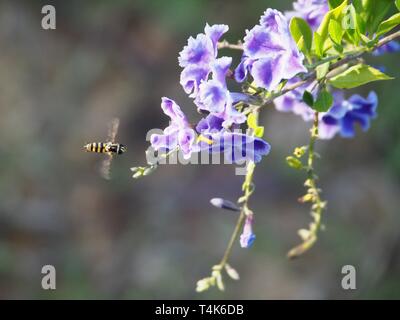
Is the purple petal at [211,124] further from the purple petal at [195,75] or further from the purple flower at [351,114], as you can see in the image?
the purple flower at [351,114]

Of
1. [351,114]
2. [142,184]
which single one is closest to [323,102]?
[351,114]

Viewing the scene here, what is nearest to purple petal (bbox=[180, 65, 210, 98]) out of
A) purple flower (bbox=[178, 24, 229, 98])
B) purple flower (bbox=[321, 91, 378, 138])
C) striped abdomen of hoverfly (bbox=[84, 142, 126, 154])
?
purple flower (bbox=[178, 24, 229, 98])

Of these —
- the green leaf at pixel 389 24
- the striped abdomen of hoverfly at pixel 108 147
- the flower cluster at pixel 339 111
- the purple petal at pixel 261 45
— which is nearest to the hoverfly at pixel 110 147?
the striped abdomen of hoverfly at pixel 108 147

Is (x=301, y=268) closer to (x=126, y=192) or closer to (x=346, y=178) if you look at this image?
(x=346, y=178)

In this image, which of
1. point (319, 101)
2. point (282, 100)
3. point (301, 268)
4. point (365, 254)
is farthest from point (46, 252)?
point (319, 101)

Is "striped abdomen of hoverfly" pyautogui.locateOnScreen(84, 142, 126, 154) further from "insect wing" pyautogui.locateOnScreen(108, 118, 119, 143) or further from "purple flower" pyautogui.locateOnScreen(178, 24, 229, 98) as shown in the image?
"purple flower" pyautogui.locateOnScreen(178, 24, 229, 98)

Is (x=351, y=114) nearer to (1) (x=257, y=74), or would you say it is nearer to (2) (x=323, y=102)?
(2) (x=323, y=102)

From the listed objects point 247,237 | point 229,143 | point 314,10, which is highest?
point 314,10
